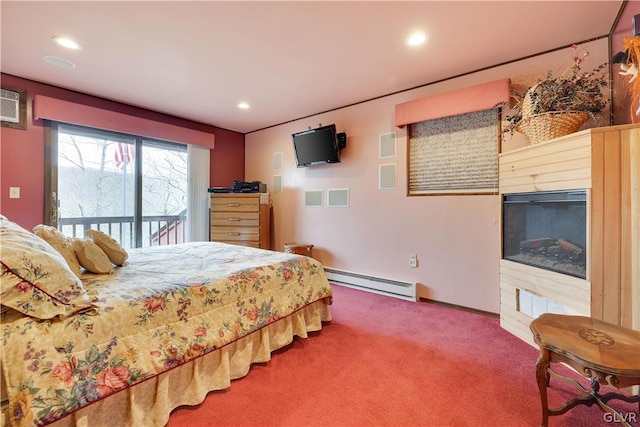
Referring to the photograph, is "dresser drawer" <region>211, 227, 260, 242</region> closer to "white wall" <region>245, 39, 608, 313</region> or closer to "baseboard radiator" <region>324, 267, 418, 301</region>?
"white wall" <region>245, 39, 608, 313</region>

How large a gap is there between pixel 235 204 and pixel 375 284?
2366mm

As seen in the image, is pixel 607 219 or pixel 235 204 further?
pixel 235 204

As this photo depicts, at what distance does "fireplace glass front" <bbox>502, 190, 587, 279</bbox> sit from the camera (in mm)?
1706

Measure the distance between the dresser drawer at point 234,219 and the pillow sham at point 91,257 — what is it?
242 cm

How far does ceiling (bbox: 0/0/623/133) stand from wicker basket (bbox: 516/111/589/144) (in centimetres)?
73

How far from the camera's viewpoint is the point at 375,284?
3.36 metres

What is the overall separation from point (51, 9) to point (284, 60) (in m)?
1.64

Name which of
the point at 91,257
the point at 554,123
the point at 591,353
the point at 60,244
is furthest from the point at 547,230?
the point at 60,244

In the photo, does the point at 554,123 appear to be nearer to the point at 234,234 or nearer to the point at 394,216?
the point at 394,216

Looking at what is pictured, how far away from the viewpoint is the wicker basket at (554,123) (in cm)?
185

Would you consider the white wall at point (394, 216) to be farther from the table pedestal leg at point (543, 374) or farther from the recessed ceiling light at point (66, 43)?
the recessed ceiling light at point (66, 43)

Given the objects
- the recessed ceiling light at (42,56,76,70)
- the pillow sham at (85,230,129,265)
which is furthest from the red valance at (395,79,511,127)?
the recessed ceiling light at (42,56,76,70)

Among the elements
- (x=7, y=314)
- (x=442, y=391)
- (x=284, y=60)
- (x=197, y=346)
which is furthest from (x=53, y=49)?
(x=442, y=391)

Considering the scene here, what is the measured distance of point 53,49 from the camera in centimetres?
231
